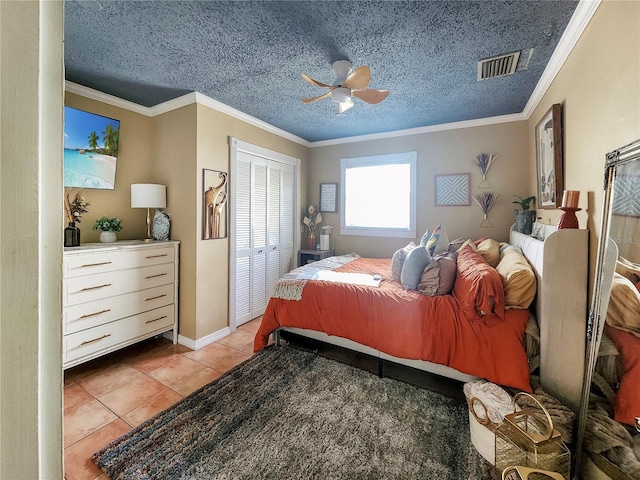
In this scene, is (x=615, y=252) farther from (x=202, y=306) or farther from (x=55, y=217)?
(x=202, y=306)

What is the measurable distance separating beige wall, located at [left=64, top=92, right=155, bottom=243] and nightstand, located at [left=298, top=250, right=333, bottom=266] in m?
2.18

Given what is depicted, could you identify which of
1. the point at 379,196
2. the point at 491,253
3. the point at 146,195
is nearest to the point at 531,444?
the point at 491,253

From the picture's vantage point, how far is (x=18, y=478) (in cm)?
36

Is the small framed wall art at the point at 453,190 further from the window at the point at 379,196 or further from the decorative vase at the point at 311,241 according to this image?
the decorative vase at the point at 311,241

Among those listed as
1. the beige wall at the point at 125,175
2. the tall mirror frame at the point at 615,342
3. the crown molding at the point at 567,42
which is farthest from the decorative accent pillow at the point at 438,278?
the beige wall at the point at 125,175

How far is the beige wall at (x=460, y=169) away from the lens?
3385 mm

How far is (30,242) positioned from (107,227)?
300 cm

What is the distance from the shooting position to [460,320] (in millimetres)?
1958

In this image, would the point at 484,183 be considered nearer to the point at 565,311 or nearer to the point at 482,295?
the point at 482,295

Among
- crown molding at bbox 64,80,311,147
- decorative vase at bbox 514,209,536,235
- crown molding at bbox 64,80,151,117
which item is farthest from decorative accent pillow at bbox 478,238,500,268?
crown molding at bbox 64,80,151,117

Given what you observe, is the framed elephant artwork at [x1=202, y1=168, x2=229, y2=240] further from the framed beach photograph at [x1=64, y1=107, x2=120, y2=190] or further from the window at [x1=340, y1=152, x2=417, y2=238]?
the window at [x1=340, y1=152, x2=417, y2=238]

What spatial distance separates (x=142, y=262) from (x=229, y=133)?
171 centimetres

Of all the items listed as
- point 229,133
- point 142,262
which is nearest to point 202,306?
point 142,262

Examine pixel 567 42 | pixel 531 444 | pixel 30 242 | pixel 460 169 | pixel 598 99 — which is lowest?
pixel 531 444
